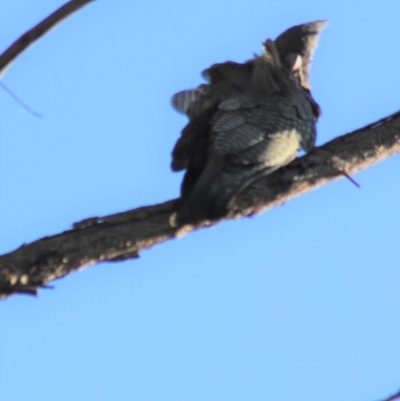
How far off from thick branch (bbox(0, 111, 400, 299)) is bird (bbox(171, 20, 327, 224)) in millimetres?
84

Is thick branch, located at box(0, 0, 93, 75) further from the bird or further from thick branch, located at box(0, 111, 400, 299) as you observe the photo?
the bird

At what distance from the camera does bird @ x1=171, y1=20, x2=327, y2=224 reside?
4.34m

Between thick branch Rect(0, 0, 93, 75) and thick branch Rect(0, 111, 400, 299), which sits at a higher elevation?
thick branch Rect(0, 0, 93, 75)

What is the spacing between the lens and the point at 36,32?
3.10 meters

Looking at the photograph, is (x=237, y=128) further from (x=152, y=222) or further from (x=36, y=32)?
(x=36, y=32)

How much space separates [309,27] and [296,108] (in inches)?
52.6

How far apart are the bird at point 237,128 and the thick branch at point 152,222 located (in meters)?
0.08

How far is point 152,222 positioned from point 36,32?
119 cm

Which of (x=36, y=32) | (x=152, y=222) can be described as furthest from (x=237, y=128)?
(x=36, y=32)

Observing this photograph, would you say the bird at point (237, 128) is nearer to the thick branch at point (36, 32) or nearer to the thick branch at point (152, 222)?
the thick branch at point (152, 222)

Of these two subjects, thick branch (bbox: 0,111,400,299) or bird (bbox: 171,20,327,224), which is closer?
thick branch (bbox: 0,111,400,299)

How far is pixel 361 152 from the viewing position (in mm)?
4445

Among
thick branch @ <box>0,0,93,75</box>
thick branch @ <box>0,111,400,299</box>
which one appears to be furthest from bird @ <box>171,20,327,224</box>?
thick branch @ <box>0,0,93,75</box>

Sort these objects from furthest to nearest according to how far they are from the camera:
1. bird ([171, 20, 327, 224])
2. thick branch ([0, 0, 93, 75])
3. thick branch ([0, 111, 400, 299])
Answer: bird ([171, 20, 327, 224])
thick branch ([0, 111, 400, 299])
thick branch ([0, 0, 93, 75])
